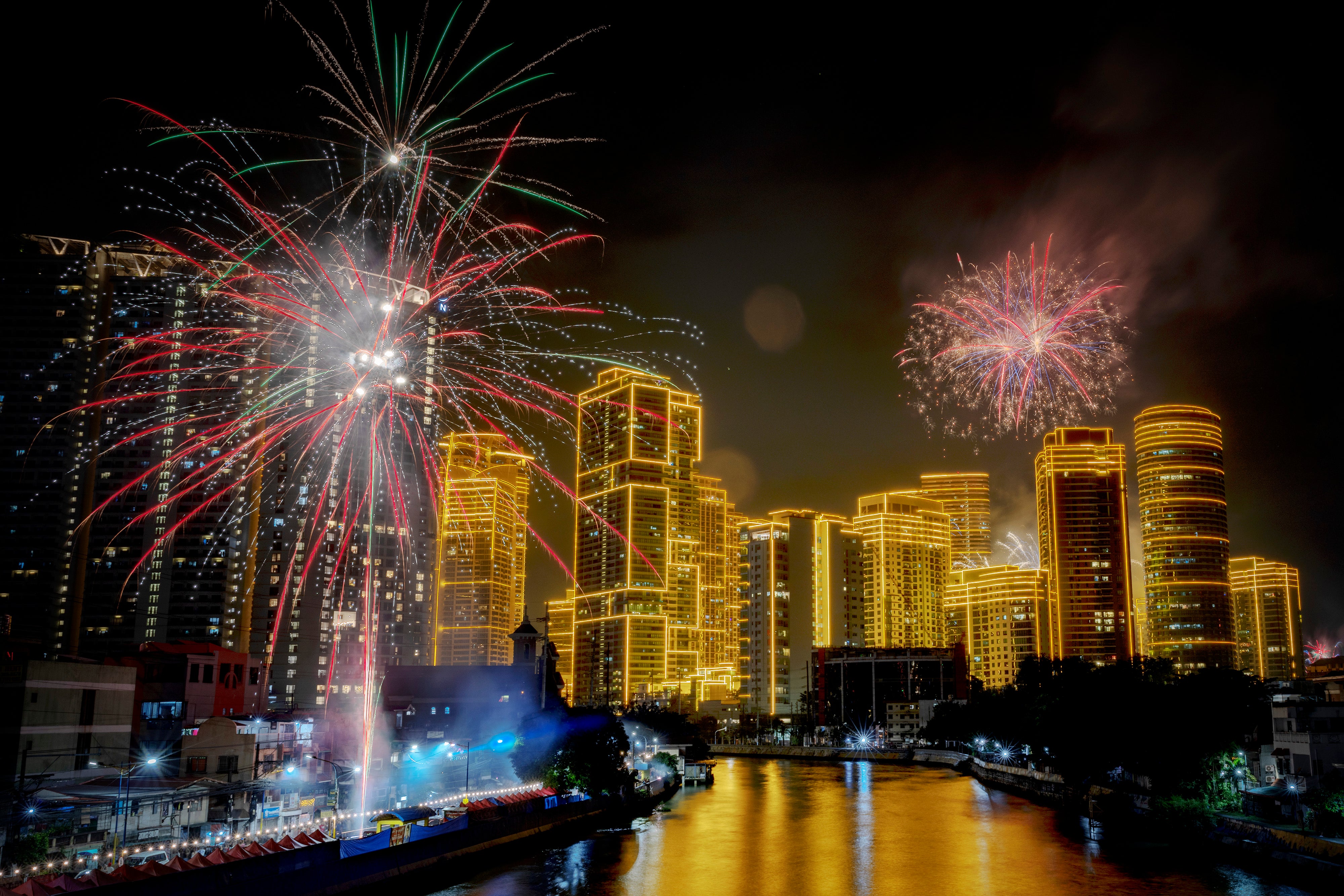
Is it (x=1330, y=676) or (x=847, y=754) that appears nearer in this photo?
(x=1330, y=676)

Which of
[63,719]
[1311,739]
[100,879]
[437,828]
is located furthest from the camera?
[1311,739]

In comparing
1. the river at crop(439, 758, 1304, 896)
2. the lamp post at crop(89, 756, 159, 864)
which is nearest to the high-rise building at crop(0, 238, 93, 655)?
the river at crop(439, 758, 1304, 896)

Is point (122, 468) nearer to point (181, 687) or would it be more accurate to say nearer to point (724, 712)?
point (181, 687)

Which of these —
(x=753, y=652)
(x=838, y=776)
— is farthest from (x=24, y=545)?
(x=753, y=652)

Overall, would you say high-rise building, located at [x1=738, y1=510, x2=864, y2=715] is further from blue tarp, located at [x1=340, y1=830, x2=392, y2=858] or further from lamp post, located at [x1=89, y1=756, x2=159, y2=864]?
lamp post, located at [x1=89, y1=756, x2=159, y2=864]

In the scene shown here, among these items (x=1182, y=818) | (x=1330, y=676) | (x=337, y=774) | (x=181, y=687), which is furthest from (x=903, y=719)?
(x=337, y=774)

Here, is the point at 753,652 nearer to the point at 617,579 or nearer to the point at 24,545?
the point at 617,579

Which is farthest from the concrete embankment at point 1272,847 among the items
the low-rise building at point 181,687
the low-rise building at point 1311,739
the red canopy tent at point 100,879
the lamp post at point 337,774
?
the low-rise building at point 181,687

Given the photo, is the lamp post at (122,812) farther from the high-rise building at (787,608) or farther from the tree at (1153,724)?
the high-rise building at (787,608)
